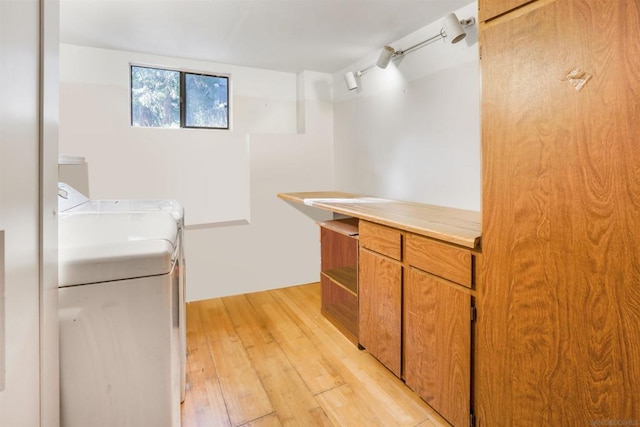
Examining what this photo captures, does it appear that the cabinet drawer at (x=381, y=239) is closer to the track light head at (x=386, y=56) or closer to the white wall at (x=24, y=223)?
the track light head at (x=386, y=56)

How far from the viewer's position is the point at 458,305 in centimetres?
147

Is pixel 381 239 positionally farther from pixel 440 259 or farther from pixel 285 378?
pixel 285 378

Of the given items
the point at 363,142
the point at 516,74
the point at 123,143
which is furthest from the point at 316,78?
the point at 516,74

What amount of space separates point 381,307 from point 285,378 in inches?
27.6

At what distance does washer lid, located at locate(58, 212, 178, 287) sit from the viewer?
0.91 m

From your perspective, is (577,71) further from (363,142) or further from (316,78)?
(316,78)

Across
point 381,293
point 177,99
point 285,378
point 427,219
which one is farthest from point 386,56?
point 285,378

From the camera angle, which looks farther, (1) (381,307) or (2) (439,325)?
(1) (381,307)

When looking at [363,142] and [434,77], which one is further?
[363,142]

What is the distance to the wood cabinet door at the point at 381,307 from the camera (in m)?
1.88

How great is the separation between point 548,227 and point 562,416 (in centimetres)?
60

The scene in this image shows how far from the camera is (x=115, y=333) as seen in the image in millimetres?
951

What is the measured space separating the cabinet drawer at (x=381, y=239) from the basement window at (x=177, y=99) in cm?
198

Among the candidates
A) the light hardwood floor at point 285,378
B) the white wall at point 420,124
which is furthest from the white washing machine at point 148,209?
the white wall at point 420,124
